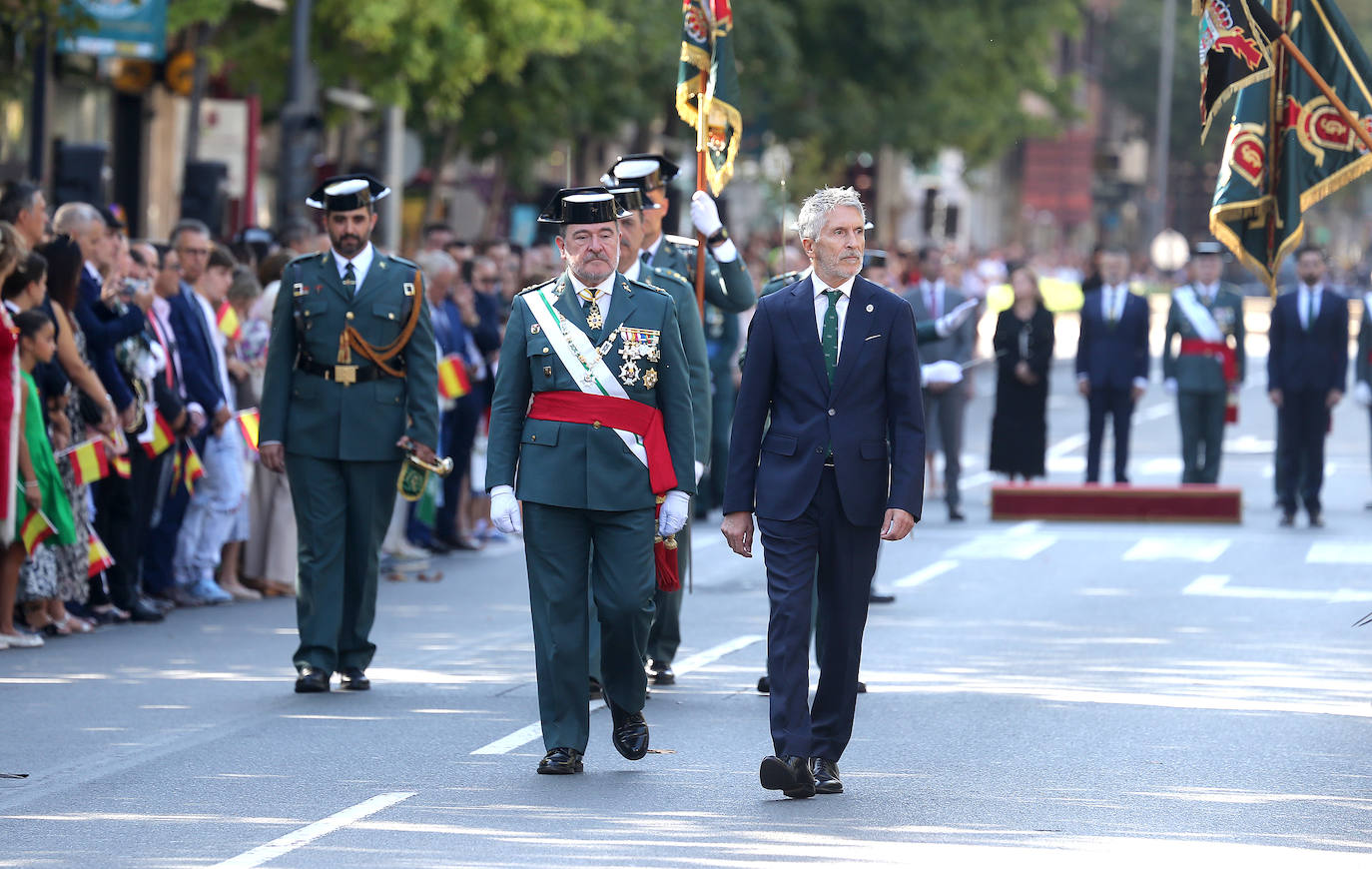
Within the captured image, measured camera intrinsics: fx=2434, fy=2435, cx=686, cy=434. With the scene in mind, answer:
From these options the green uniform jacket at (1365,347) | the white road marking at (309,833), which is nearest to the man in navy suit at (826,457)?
the white road marking at (309,833)

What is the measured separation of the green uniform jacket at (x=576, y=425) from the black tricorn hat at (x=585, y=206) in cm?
24

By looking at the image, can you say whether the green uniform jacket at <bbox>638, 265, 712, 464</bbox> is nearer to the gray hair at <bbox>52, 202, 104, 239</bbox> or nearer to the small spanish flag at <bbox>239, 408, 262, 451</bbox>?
the gray hair at <bbox>52, 202, 104, 239</bbox>

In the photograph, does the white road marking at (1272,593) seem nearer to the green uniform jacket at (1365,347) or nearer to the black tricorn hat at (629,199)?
the green uniform jacket at (1365,347)

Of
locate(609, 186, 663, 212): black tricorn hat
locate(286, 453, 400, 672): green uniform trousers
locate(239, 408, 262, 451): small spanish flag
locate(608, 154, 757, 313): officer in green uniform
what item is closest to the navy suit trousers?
locate(609, 186, 663, 212): black tricorn hat

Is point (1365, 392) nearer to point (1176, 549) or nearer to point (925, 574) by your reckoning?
point (1176, 549)

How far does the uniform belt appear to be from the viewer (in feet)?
33.4

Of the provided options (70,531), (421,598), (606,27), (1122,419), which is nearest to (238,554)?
(421,598)

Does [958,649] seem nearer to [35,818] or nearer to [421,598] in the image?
[421,598]

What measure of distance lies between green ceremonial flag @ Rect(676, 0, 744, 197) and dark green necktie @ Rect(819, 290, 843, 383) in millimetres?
2814

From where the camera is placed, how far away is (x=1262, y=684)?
34.8 ft

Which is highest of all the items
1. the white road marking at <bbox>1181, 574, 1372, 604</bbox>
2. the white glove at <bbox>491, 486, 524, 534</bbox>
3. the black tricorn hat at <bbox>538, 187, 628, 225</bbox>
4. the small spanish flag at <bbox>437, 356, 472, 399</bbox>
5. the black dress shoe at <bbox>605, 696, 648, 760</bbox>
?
the black tricorn hat at <bbox>538, 187, 628, 225</bbox>

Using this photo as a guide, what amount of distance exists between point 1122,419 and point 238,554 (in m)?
8.59

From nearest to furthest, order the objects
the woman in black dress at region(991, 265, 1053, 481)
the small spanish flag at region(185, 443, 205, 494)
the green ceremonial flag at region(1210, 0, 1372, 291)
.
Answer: the green ceremonial flag at region(1210, 0, 1372, 291)
the small spanish flag at region(185, 443, 205, 494)
the woman in black dress at region(991, 265, 1053, 481)

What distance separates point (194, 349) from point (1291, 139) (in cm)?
583
